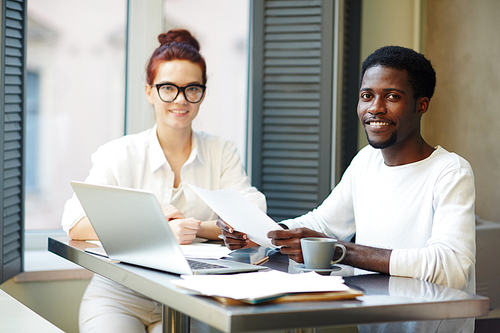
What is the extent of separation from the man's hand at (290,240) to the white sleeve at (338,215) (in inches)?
17.3

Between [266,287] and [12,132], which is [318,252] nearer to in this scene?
[266,287]

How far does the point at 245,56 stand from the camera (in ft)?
8.70

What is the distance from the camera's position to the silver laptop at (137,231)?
1008mm

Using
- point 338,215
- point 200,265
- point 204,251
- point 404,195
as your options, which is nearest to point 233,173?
point 338,215

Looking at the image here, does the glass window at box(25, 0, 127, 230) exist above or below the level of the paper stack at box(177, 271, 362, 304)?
above

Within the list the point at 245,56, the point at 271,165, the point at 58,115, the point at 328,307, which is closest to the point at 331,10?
the point at 245,56

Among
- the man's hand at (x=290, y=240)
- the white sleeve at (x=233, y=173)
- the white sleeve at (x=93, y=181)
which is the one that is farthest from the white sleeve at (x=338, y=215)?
the white sleeve at (x=93, y=181)

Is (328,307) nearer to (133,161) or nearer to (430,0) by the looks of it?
(133,161)

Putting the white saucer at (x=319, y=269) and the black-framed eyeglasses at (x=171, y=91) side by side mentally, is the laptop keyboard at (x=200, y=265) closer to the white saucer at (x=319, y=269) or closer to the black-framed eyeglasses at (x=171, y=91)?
the white saucer at (x=319, y=269)

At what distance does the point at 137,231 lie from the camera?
42.6 inches

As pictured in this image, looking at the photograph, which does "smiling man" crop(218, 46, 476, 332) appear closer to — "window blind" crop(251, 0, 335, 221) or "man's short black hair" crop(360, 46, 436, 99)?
"man's short black hair" crop(360, 46, 436, 99)

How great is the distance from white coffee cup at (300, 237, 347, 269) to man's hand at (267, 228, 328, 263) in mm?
70

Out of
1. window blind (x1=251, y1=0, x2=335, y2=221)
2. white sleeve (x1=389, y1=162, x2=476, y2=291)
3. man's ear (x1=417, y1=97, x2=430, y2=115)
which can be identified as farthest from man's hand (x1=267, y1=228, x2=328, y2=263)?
window blind (x1=251, y1=0, x2=335, y2=221)

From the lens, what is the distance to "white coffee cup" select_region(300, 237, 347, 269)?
1143 mm
